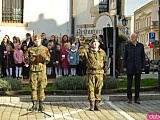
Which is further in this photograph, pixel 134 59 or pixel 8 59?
pixel 8 59

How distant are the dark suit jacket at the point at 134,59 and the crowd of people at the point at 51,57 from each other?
4.63 metres

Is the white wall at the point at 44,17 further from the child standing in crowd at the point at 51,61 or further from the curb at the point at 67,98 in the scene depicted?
the curb at the point at 67,98

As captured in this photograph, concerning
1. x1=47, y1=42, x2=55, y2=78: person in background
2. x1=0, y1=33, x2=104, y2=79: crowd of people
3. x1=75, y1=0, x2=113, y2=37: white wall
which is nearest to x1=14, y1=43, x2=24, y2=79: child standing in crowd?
x1=0, y1=33, x2=104, y2=79: crowd of people

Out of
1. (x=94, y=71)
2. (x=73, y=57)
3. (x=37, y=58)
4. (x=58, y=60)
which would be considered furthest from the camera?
(x=58, y=60)

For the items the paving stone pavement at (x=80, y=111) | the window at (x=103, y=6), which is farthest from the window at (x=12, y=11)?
the paving stone pavement at (x=80, y=111)

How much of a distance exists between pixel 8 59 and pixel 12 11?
278 inches

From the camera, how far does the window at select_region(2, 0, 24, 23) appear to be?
2386 centimetres

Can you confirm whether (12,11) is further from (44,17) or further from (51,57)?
(51,57)

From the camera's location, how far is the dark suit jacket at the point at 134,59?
1253cm

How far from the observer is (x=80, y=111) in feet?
35.7

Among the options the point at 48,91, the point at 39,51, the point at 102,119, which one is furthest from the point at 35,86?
the point at 48,91

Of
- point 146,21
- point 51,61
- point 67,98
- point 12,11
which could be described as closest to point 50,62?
point 51,61

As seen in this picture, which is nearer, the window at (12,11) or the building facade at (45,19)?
the building facade at (45,19)

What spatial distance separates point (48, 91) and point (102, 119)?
411cm
